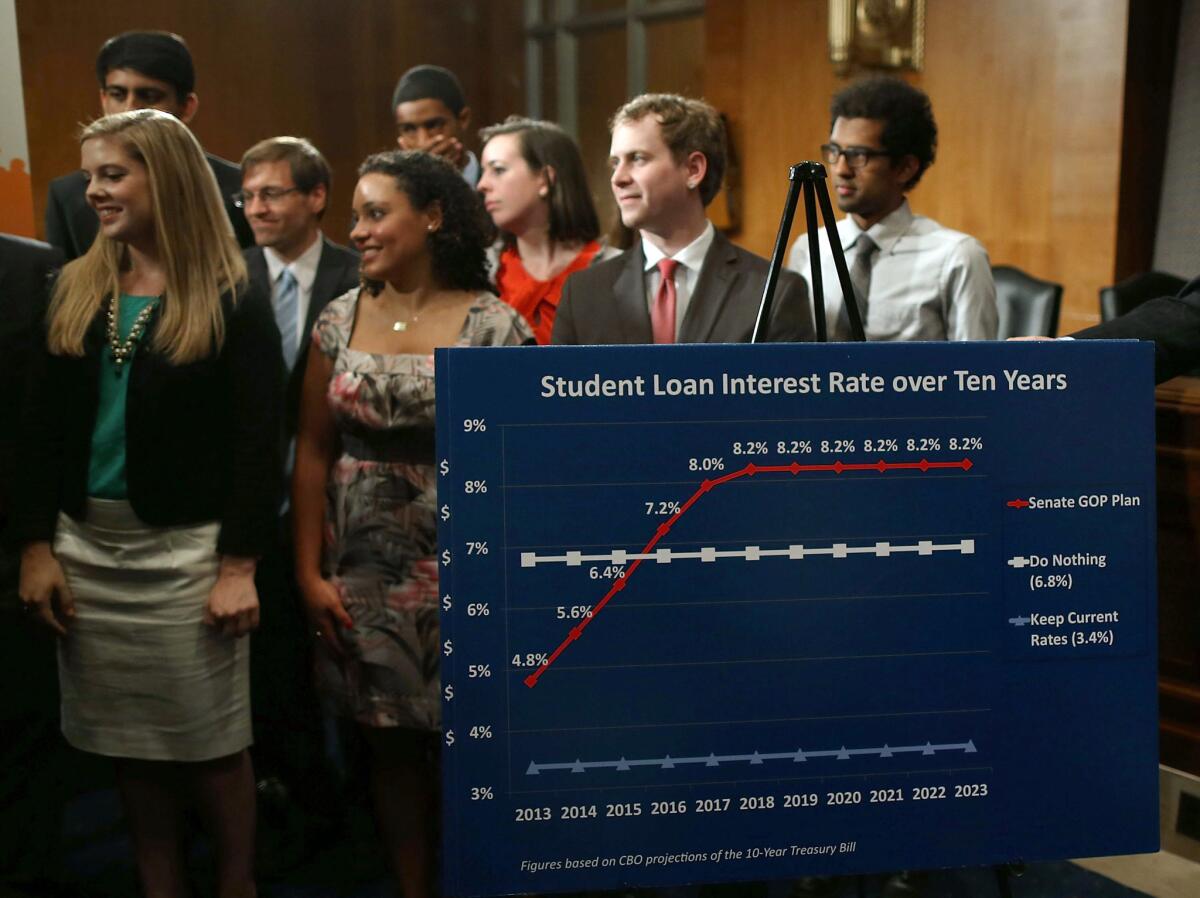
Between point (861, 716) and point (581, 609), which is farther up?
point (581, 609)

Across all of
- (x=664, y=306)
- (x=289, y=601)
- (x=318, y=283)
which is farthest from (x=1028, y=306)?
(x=289, y=601)

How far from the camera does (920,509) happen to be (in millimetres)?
1258

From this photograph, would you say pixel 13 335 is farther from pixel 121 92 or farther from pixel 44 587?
pixel 121 92

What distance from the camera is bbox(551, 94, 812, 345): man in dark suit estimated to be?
6.85 ft

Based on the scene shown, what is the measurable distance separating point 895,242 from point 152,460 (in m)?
1.56

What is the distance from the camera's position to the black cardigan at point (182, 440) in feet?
6.63

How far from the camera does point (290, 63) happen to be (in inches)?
239

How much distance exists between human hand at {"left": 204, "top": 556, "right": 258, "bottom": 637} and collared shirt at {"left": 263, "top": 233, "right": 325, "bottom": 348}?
0.81 metres

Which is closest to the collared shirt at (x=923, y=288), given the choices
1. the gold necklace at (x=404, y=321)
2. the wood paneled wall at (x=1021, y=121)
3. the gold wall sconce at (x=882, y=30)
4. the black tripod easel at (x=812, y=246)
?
the gold necklace at (x=404, y=321)

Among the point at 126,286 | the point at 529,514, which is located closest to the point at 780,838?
the point at 529,514

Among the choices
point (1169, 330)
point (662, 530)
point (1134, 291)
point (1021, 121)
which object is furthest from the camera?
point (1021, 121)

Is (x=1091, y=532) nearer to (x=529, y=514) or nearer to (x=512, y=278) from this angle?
(x=529, y=514)

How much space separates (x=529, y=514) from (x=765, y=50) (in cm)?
503

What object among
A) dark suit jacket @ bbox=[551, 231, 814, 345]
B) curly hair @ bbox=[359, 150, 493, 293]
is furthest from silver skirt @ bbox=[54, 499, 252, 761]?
dark suit jacket @ bbox=[551, 231, 814, 345]
